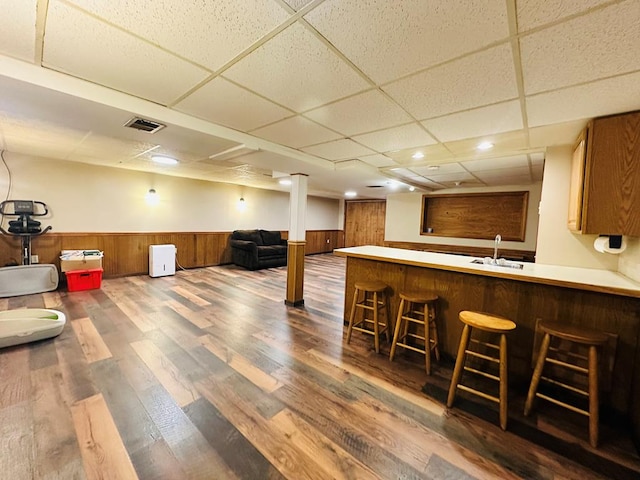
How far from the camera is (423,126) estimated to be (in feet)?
7.94

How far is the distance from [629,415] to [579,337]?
74cm

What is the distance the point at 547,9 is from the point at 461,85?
62cm

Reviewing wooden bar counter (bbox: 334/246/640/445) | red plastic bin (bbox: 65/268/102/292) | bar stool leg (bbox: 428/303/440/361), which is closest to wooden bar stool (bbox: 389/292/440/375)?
bar stool leg (bbox: 428/303/440/361)

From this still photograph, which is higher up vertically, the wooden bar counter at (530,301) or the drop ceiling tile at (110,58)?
the drop ceiling tile at (110,58)

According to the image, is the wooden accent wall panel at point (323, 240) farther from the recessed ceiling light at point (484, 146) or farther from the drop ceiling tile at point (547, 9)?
the drop ceiling tile at point (547, 9)

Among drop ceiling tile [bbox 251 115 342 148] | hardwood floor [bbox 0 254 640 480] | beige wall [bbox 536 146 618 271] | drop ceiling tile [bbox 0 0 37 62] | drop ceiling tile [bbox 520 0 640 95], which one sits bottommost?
hardwood floor [bbox 0 254 640 480]

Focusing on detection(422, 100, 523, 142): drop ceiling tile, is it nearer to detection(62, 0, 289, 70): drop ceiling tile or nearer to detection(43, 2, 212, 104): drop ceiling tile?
detection(62, 0, 289, 70): drop ceiling tile

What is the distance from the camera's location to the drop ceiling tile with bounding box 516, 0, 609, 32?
41.2 inches

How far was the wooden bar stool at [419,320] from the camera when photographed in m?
2.35

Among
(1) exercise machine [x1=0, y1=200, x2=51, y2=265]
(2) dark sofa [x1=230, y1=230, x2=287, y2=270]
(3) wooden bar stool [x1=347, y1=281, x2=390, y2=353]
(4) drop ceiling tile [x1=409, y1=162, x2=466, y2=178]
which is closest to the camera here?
(3) wooden bar stool [x1=347, y1=281, x2=390, y2=353]

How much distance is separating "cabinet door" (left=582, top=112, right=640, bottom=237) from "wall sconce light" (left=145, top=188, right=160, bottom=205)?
6717 millimetres

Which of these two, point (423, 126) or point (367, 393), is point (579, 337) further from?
point (423, 126)

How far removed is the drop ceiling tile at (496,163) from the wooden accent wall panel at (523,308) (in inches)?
73.8

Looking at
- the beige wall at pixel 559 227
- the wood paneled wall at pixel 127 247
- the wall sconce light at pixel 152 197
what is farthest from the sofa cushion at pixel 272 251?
the beige wall at pixel 559 227
